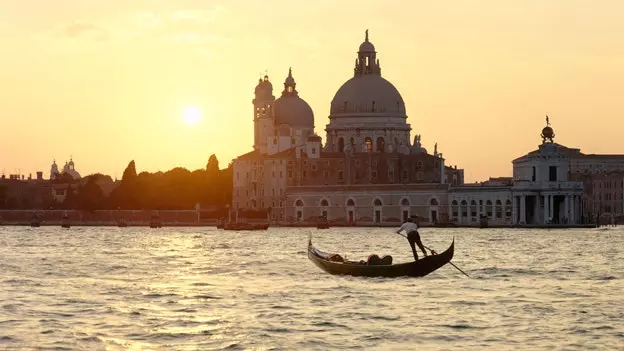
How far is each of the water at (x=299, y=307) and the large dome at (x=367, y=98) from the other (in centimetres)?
9818

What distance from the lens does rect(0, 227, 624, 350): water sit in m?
27.6

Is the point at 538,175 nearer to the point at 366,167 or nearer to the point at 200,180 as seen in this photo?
the point at 366,167

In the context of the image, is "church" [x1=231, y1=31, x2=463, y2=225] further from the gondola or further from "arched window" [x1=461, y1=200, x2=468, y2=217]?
the gondola

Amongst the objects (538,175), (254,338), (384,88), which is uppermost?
A: (384,88)

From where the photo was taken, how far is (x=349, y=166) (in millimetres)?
145750

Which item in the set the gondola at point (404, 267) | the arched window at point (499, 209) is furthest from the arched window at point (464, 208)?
the gondola at point (404, 267)

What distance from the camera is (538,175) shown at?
446 feet

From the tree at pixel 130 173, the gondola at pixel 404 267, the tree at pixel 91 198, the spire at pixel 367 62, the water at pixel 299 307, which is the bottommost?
the water at pixel 299 307

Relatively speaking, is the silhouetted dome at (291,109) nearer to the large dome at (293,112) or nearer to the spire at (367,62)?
the large dome at (293,112)

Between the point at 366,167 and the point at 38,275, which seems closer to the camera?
the point at 38,275

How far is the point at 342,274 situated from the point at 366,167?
102907 mm

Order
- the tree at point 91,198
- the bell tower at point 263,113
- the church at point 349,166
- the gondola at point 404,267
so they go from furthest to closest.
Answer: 1. the bell tower at point 263,113
2. the tree at point 91,198
3. the church at point 349,166
4. the gondola at point 404,267

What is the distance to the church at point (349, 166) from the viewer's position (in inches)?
5571

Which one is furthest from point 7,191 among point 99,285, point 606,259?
point 99,285
